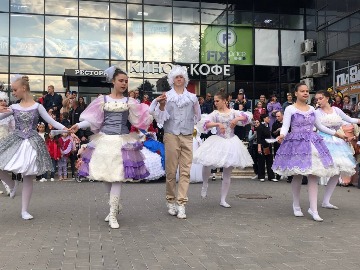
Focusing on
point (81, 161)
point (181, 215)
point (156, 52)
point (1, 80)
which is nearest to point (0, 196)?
point (81, 161)

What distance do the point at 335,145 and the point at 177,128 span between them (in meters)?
2.99

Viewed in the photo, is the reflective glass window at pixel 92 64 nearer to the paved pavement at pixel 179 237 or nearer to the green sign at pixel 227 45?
the green sign at pixel 227 45

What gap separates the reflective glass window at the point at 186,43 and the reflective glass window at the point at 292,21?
5.32 metres

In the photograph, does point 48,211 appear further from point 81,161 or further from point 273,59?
point 273,59

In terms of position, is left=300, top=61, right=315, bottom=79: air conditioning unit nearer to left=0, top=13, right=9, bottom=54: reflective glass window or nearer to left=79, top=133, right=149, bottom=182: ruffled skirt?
left=0, top=13, right=9, bottom=54: reflective glass window

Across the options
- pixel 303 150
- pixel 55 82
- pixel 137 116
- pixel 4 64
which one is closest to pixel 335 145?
pixel 303 150

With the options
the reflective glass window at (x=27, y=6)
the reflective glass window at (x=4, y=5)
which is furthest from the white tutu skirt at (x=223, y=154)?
the reflective glass window at (x=4, y=5)

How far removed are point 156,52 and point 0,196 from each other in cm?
1611

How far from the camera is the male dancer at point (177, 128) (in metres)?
7.53

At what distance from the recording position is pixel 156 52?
24.9m

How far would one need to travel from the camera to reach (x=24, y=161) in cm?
686

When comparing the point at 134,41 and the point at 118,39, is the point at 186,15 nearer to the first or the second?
the point at 134,41

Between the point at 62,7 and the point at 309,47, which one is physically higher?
the point at 62,7

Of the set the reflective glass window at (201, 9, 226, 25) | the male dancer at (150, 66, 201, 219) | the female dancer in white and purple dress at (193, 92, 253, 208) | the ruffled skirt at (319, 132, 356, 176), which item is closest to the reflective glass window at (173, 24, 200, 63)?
the reflective glass window at (201, 9, 226, 25)
